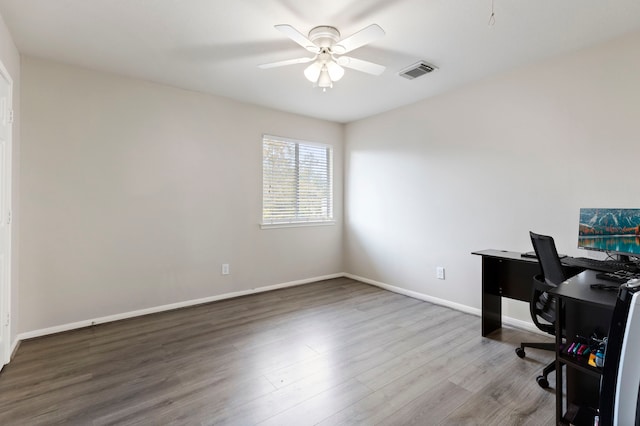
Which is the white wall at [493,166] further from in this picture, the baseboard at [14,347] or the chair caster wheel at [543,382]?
the baseboard at [14,347]

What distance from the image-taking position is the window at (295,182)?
4320 millimetres

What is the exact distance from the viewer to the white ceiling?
6.80 ft

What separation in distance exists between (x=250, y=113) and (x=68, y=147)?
2.01 m

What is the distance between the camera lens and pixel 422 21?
2.23 meters

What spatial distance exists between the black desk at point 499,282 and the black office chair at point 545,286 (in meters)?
0.41

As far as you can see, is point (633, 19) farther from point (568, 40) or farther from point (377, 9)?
point (377, 9)

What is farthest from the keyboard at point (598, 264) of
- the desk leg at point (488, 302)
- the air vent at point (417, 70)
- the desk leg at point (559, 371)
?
the air vent at point (417, 70)

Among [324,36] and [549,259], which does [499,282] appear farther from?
[324,36]

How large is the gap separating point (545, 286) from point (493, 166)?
4.77ft

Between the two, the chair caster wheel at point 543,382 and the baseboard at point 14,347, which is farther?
the baseboard at point 14,347

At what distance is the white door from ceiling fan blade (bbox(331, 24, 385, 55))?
2.39 m

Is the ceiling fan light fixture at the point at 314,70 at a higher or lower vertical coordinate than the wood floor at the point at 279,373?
higher

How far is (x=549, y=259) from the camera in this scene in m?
2.16

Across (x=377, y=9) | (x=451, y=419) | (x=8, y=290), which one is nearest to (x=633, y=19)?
(x=377, y=9)
